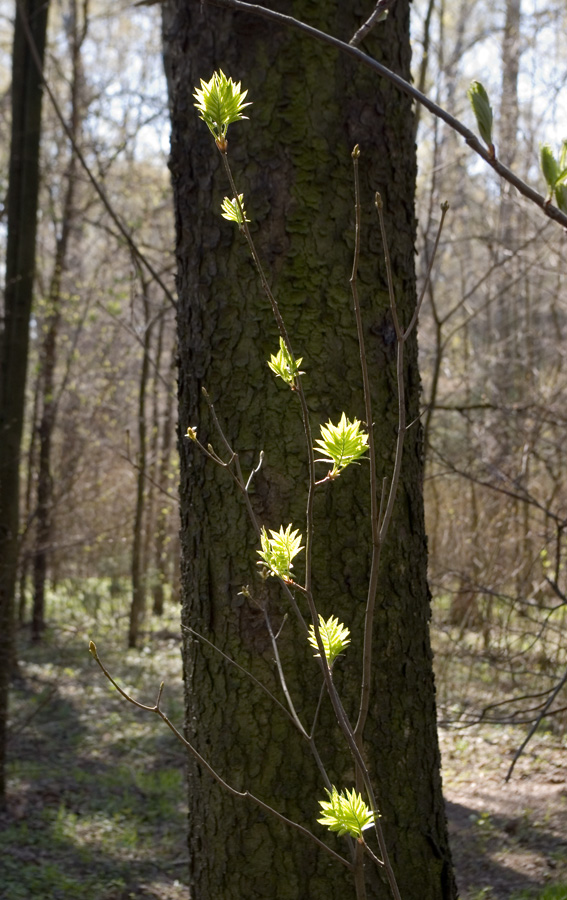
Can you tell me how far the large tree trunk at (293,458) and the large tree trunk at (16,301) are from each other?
2863mm

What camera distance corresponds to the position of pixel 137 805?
5371 millimetres

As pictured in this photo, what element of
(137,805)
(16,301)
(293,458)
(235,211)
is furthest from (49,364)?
(235,211)

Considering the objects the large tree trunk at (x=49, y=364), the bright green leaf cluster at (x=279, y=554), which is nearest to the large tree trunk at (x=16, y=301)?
the large tree trunk at (x=49, y=364)

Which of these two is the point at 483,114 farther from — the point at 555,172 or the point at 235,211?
the point at 235,211

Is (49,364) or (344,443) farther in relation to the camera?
(49,364)

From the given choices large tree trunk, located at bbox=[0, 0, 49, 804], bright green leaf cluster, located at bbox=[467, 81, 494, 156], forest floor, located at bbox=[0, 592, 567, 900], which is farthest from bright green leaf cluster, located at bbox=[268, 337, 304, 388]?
large tree trunk, located at bbox=[0, 0, 49, 804]

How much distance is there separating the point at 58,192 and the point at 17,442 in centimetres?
694

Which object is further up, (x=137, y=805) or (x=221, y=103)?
(x=221, y=103)

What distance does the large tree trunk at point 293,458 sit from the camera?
7.18ft

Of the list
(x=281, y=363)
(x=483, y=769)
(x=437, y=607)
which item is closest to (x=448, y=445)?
(x=437, y=607)

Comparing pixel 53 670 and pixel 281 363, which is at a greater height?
pixel 281 363

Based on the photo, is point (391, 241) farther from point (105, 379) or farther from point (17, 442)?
point (105, 379)

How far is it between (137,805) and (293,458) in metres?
3.96

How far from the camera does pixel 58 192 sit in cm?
1121
